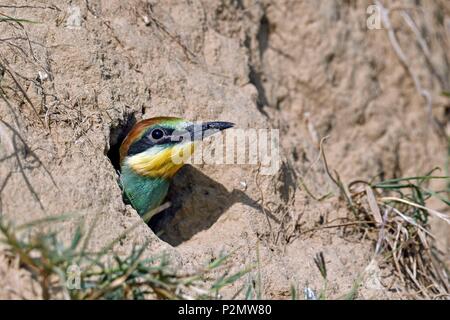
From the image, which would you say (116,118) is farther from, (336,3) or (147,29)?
(336,3)

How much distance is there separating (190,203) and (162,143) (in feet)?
1.12

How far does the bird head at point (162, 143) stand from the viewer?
3.86m

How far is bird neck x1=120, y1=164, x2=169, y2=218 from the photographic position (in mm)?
4070

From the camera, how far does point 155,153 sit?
13.2ft

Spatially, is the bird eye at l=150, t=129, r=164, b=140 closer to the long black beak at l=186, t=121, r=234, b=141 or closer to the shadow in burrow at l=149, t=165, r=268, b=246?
the long black beak at l=186, t=121, r=234, b=141

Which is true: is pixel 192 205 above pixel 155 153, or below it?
below

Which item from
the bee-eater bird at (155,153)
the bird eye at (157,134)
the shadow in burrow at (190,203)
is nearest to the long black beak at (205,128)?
the bee-eater bird at (155,153)

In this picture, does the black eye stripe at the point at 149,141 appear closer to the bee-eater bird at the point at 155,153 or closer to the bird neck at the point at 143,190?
the bee-eater bird at the point at 155,153

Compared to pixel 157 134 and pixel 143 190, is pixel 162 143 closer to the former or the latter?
pixel 157 134

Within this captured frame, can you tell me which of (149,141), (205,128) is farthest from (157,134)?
(205,128)
